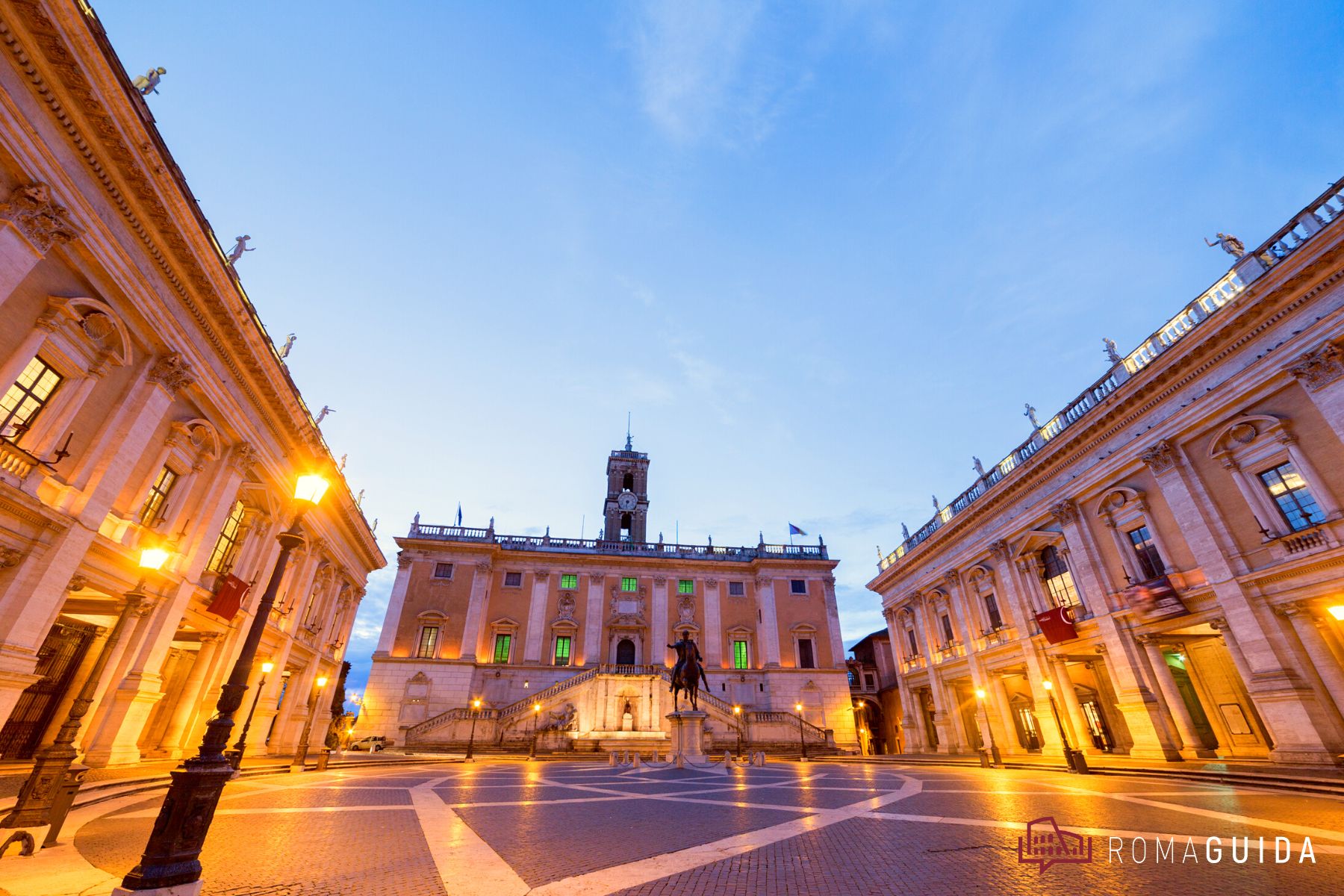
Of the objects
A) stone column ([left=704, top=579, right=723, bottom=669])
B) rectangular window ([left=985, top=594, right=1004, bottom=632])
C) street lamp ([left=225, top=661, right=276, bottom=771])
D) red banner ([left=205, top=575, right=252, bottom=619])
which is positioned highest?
stone column ([left=704, top=579, right=723, bottom=669])

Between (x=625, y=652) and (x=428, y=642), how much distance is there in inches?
557

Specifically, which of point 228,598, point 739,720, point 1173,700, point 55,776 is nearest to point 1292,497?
point 1173,700

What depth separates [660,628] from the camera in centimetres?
4122

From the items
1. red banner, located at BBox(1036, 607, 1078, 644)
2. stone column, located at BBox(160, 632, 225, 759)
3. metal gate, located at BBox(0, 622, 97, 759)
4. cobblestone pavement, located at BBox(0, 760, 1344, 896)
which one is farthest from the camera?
red banner, located at BBox(1036, 607, 1078, 644)

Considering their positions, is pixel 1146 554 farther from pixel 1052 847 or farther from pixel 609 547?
pixel 609 547

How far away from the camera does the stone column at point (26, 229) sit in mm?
9391

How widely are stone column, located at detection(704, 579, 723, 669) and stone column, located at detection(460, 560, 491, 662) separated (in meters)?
16.7

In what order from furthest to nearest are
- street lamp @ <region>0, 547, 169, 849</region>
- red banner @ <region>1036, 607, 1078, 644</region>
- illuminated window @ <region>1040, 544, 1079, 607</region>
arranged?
illuminated window @ <region>1040, 544, 1079, 607</region>, red banner @ <region>1036, 607, 1078, 644</region>, street lamp @ <region>0, 547, 169, 849</region>

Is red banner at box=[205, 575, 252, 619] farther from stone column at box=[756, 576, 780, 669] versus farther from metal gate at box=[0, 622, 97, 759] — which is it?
stone column at box=[756, 576, 780, 669]

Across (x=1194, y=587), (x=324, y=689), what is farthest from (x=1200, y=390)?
(x=324, y=689)

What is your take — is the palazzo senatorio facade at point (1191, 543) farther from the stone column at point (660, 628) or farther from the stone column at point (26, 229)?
the stone column at point (26, 229)

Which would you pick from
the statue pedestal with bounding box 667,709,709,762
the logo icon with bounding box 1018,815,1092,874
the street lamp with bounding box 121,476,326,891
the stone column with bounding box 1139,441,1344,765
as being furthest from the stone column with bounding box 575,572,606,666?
the street lamp with bounding box 121,476,326,891

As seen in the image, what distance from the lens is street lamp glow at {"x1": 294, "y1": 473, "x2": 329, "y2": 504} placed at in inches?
237

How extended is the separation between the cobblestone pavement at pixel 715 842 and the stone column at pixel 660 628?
29138mm
